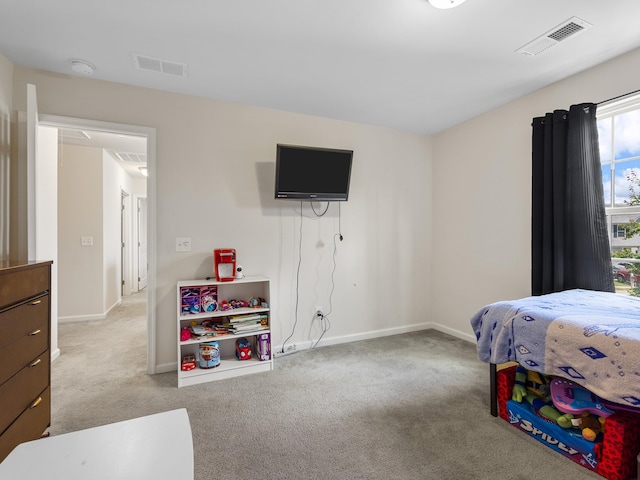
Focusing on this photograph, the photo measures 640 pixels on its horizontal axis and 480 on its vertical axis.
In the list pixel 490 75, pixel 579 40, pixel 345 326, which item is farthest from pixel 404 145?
pixel 345 326

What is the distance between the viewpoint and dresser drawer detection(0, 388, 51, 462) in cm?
145

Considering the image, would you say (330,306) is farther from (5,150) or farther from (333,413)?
(5,150)

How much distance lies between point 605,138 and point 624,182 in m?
0.38

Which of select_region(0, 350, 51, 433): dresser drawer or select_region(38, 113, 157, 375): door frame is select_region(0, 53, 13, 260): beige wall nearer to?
select_region(38, 113, 157, 375): door frame

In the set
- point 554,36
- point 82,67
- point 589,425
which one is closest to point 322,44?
point 554,36

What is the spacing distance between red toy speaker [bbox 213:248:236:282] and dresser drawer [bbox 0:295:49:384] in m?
1.17

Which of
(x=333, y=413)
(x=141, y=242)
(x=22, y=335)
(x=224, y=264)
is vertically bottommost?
(x=333, y=413)

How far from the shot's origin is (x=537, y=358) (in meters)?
1.77

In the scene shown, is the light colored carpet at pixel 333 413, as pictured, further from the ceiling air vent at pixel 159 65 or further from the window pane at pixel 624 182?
the ceiling air vent at pixel 159 65

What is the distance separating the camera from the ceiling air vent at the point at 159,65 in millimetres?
2300

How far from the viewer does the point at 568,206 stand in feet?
Result: 8.09

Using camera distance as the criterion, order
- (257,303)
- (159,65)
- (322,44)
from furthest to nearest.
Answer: (257,303) < (159,65) < (322,44)

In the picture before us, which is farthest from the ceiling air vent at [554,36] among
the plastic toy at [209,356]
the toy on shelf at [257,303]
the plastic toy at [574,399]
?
the plastic toy at [209,356]

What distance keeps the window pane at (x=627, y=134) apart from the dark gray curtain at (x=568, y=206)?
27 centimetres
